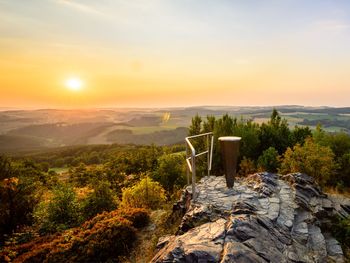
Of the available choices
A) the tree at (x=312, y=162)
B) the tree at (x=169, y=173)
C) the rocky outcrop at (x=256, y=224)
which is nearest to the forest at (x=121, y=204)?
the tree at (x=312, y=162)

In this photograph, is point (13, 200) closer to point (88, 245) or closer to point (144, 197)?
point (144, 197)

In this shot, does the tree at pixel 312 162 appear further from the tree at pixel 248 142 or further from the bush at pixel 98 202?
the bush at pixel 98 202

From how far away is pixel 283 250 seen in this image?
22.6ft

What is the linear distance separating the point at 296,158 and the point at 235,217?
9.08 m

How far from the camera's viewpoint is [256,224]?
7.27m

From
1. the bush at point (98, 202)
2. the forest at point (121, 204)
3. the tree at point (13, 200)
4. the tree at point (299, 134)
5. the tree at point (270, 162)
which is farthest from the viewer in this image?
the tree at point (299, 134)

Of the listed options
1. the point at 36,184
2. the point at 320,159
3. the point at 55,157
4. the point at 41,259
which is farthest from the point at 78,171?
the point at 55,157

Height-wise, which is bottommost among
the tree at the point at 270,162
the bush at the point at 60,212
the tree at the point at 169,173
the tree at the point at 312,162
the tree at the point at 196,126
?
the tree at the point at 169,173

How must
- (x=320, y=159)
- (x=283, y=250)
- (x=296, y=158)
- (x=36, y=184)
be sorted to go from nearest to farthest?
(x=283, y=250)
(x=320, y=159)
(x=296, y=158)
(x=36, y=184)

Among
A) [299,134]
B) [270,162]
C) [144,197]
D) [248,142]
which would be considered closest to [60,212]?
[144,197]

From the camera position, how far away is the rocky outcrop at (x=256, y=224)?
618 cm

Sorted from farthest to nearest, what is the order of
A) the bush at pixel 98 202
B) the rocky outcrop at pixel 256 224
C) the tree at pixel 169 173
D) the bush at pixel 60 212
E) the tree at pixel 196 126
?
1. the tree at pixel 169 173
2. the tree at pixel 196 126
3. the bush at pixel 98 202
4. the bush at pixel 60 212
5. the rocky outcrop at pixel 256 224

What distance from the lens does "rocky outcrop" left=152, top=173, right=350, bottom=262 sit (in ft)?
20.3

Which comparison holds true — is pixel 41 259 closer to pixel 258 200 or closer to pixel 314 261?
pixel 258 200
